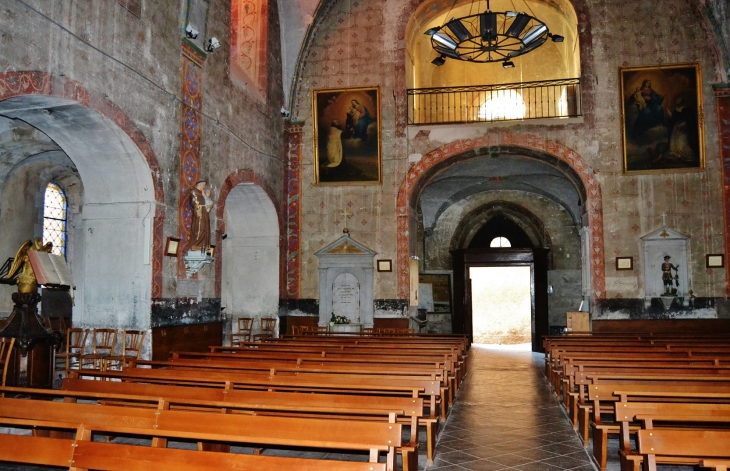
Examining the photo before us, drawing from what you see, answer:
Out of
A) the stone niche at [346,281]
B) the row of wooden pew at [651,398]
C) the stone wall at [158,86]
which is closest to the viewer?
the row of wooden pew at [651,398]

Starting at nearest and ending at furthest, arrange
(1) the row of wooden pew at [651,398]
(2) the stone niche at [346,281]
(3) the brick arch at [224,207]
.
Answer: (1) the row of wooden pew at [651,398] < (3) the brick arch at [224,207] < (2) the stone niche at [346,281]

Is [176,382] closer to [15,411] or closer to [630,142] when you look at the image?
[15,411]

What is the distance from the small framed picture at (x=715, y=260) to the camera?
14.1 m

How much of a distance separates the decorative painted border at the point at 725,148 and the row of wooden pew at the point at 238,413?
9.06m

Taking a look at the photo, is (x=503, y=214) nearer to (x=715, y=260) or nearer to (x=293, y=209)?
(x=715, y=260)

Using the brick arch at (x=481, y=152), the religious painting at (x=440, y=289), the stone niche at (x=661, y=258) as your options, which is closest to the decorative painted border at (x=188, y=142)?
the brick arch at (x=481, y=152)

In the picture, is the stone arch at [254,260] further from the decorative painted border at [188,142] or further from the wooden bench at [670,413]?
the wooden bench at [670,413]

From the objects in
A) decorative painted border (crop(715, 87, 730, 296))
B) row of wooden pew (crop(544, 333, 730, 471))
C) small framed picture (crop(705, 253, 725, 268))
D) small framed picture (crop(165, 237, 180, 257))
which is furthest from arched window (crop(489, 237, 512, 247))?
small framed picture (crop(165, 237, 180, 257))

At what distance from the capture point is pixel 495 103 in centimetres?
1919

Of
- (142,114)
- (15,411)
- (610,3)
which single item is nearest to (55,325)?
(142,114)

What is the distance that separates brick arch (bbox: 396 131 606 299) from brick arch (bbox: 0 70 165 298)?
676cm

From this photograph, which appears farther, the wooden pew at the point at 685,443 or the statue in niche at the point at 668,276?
the statue in niche at the point at 668,276

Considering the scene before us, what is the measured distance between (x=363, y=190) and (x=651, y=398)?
1073 centimetres

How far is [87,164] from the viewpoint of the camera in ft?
32.5
